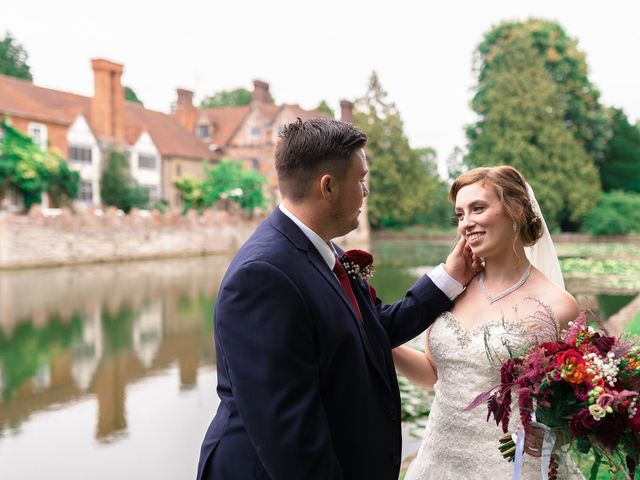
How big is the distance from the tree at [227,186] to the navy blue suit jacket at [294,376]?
3869cm

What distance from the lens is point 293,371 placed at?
1954 mm

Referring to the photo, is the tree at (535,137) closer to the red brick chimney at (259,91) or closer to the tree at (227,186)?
the tree at (227,186)

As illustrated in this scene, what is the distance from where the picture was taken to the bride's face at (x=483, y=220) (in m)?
2.98

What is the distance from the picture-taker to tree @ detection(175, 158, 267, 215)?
1599 inches

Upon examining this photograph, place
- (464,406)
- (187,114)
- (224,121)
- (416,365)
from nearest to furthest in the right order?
(464,406) → (416,365) → (187,114) → (224,121)

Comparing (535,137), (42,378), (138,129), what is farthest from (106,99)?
(42,378)

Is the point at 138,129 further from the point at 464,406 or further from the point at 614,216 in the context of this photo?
the point at 464,406

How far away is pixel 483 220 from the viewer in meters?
2.97

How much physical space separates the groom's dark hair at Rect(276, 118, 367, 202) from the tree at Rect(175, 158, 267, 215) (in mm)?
38621

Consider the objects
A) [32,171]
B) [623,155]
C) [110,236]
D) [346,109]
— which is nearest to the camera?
[32,171]

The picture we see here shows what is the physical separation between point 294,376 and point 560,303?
1515 millimetres

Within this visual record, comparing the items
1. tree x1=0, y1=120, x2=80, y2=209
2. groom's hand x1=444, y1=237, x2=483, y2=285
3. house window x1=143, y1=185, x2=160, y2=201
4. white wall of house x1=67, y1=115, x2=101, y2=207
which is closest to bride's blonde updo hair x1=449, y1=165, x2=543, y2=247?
groom's hand x1=444, y1=237, x2=483, y2=285

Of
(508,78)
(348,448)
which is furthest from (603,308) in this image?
(508,78)

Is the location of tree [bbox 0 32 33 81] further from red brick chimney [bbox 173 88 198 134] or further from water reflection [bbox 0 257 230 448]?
water reflection [bbox 0 257 230 448]
